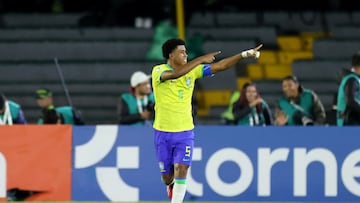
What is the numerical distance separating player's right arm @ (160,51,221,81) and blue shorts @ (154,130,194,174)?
0.67m

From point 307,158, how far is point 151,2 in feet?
31.8

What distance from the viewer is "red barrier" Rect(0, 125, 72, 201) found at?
740 inches

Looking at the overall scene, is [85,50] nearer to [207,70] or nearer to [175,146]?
[175,146]

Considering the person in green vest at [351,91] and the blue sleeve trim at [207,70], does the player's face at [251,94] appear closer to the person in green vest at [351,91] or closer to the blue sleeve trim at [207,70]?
the person in green vest at [351,91]

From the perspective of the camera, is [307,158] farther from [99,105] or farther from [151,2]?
[151,2]

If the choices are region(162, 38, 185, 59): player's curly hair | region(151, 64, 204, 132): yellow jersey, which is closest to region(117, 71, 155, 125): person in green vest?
region(151, 64, 204, 132): yellow jersey

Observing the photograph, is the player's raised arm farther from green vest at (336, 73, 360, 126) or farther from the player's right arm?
green vest at (336, 73, 360, 126)

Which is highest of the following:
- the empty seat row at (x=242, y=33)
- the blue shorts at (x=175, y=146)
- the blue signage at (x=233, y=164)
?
the empty seat row at (x=242, y=33)

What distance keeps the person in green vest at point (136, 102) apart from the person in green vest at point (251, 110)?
117 centimetres

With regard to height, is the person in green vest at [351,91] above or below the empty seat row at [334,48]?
below

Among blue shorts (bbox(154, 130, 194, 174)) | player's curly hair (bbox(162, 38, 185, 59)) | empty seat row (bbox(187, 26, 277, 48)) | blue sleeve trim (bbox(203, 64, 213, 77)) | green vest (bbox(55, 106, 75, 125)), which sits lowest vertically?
blue shorts (bbox(154, 130, 194, 174))

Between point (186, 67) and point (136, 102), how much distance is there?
4.06 metres

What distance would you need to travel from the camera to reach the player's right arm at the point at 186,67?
1521 centimetres

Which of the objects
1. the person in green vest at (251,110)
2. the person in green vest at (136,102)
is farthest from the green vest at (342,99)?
the person in green vest at (136,102)
